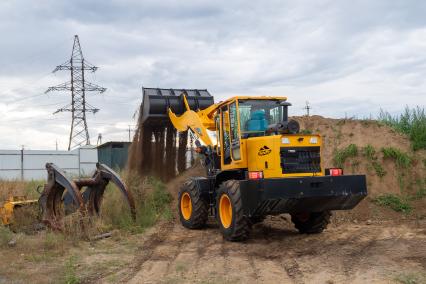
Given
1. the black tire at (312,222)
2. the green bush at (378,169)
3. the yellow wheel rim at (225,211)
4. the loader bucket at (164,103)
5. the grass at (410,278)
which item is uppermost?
the loader bucket at (164,103)

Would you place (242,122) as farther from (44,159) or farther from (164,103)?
(44,159)

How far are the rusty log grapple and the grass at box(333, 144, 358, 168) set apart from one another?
Result: 6866 mm

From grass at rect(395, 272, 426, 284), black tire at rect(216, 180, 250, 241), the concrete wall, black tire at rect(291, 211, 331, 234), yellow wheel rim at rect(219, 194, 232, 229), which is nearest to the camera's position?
grass at rect(395, 272, 426, 284)

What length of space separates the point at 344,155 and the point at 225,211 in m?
6.23

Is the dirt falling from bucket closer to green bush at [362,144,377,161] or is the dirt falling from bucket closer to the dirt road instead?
the dirt road

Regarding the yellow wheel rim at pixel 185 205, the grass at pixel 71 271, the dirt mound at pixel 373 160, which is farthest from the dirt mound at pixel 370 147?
the grass at pixel 71 271

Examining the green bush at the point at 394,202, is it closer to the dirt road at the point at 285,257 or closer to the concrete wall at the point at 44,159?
the dirt road at the point at 285,257

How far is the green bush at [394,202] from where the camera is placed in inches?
523

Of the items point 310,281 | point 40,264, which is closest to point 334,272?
point 310,281

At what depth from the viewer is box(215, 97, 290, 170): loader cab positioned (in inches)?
399

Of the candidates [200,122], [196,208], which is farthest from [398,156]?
[196,208]

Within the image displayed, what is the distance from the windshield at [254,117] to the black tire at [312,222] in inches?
82.6

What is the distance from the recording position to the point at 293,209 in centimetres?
935

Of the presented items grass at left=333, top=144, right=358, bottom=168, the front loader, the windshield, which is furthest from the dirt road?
grass at left=333, top=144, right=358, bottom=168
